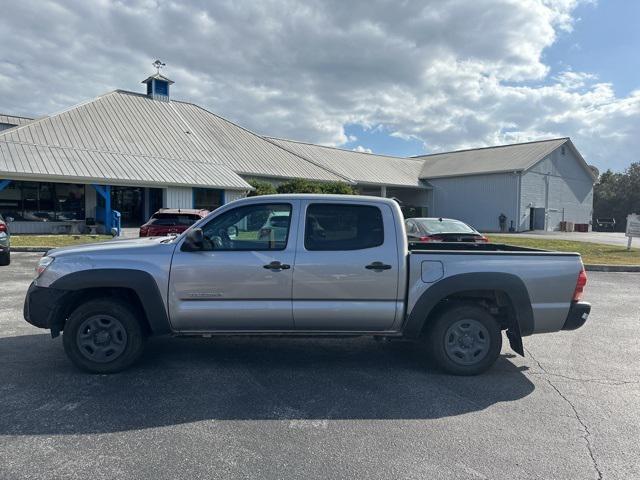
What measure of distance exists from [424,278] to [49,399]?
140 inches

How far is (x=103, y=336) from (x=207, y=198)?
20.7 m

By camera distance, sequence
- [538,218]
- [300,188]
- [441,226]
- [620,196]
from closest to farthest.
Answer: [441,226] < [300,188] < [538,218] < [620,196]

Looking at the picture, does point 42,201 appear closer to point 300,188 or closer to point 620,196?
point 300,188

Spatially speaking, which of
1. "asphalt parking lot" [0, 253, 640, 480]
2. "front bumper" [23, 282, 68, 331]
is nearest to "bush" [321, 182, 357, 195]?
"asphalt parking lot" [0, 253, 640, 480]

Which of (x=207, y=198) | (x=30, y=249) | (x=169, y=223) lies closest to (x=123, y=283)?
(x=169, y=223)

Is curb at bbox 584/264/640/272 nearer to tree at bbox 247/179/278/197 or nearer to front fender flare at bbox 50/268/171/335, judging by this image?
front fender flare at bbox 50/268/171/335

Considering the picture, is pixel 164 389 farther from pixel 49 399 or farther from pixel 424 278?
pixel 424 278

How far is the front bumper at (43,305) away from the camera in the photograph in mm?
4316

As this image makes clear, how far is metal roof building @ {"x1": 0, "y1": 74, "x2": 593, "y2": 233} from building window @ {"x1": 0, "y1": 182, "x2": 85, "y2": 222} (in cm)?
4

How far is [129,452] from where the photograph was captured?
3.05 metres

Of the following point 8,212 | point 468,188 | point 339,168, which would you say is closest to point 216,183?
point 8,212

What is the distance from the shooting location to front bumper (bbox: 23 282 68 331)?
14.2 ft

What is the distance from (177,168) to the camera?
927 inches

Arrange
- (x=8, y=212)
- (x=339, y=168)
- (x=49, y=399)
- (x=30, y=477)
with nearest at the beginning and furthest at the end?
1. (x=30, y=477)
2. (x=49, y=399)
3. (x=8, y=212)
4. (x=339, y=168)
